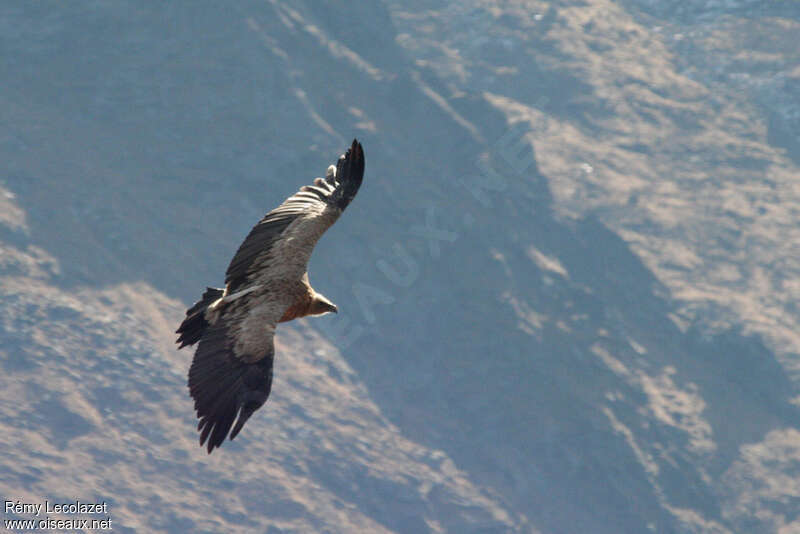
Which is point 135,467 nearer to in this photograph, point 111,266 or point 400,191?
point 111,266

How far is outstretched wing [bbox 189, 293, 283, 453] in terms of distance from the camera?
1775 centimetres

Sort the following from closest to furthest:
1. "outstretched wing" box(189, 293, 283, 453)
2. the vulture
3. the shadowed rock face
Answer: "outstretched wing" box(189, 293, 283, 453) < the vulture < the shadowed rock face

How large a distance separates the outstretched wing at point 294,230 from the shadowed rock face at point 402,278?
338ft

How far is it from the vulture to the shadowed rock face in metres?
103

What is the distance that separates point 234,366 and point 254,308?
1.00 m

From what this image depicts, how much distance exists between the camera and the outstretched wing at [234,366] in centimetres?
1775

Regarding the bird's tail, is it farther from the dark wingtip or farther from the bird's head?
the dark wingtip

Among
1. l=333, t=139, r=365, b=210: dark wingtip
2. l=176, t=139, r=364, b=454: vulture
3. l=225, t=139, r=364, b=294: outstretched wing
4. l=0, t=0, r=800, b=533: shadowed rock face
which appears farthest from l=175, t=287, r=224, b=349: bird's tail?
l=0, t=0, r=800, b=533: shadowed rock face

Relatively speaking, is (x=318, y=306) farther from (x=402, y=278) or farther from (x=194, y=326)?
(x=402, y=278)

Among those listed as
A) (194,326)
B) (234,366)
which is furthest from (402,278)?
(234,366)

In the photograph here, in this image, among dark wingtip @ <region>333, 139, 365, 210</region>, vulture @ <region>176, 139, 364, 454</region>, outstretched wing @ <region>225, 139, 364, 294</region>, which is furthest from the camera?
dark wingtip @ <region>333, 139, 365, 210</region>

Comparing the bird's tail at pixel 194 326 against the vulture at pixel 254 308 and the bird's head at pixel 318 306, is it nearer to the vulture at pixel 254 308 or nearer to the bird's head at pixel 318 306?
the vulture at pixel 254 308

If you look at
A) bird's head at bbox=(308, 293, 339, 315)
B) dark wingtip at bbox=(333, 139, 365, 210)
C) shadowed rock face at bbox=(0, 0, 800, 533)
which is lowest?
shadowed rock face at bbox=(0, 0, 800, 533)

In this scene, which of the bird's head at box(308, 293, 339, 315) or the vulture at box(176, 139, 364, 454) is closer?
the vulture at box(176, 139, 364, 454)
